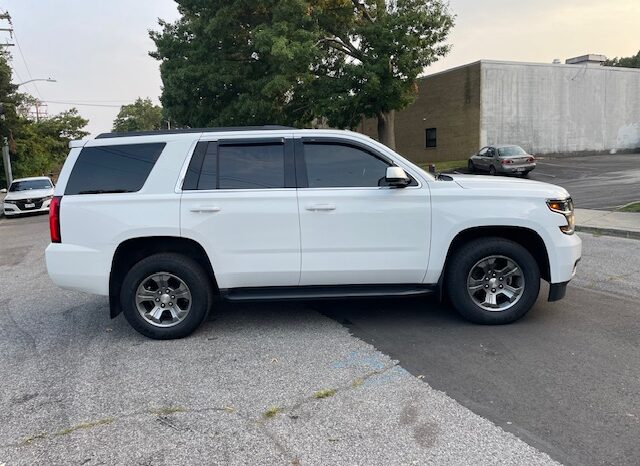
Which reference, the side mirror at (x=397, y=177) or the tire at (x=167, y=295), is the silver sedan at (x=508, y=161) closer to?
the side mirror at (x=397, y=177)

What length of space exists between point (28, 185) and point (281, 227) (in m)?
19.7

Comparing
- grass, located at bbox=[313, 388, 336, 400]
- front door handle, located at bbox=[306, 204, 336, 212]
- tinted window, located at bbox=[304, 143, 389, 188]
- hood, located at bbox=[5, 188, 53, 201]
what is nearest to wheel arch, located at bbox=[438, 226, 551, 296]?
tinted window, located at bbox=[304, 143, 389, 188]

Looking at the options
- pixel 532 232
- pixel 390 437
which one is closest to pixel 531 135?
pixel 532 232

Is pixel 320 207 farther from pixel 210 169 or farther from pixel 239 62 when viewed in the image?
pixel 239 62

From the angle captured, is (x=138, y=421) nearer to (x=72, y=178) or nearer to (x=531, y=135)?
(x=72, y=178)

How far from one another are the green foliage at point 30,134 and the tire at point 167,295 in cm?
2952

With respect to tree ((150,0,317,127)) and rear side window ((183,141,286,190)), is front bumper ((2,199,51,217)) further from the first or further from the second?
rear side window ((183,141,286,190))

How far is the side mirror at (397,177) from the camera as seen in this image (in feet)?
15.3

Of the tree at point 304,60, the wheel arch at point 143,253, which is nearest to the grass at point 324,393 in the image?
the wheel arch at point 143,253

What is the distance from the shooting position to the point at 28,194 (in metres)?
19.7

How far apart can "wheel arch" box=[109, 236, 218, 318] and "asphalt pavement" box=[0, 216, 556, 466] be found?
0.52 metres

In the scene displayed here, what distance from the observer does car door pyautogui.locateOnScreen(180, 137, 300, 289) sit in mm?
4828

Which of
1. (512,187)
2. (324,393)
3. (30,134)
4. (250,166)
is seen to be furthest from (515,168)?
(30,134)

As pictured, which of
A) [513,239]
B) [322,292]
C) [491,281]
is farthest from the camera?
[513,239]
